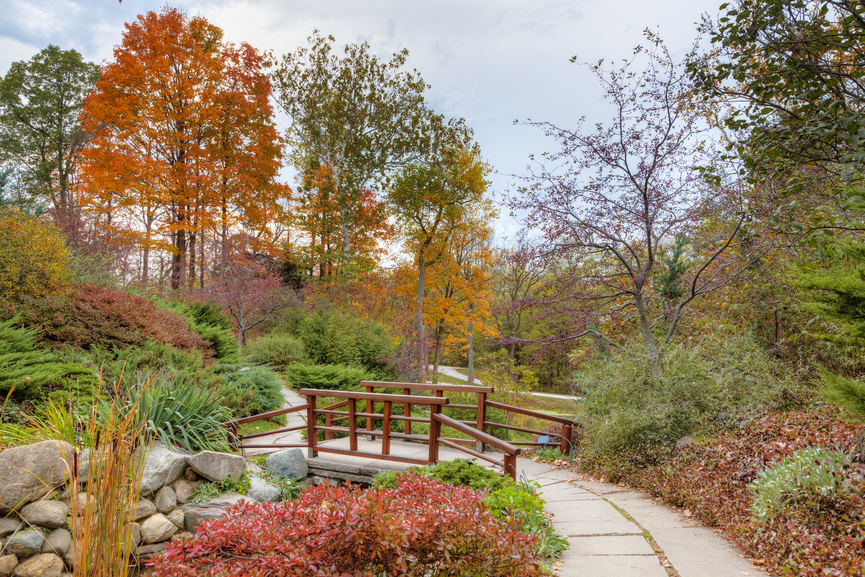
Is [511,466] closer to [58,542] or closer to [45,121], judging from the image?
[58,542]

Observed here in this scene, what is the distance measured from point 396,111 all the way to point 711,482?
17792 millimetres

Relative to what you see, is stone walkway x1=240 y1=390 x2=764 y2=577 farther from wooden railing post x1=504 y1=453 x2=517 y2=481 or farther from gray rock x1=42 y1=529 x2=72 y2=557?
gray rock x1=42 y1=529 x2=72 y2=557

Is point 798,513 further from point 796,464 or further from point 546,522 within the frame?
point 546,522

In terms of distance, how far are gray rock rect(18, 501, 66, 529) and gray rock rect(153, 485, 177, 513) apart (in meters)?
0.76

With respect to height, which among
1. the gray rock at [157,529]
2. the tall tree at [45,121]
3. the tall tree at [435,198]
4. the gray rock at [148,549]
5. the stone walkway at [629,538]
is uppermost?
the tall tree at [45,121]

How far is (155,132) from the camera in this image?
13.5 metres

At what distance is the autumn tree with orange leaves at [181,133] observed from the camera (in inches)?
507

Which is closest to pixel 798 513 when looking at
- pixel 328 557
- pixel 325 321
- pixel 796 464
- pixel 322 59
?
pixel 796 464

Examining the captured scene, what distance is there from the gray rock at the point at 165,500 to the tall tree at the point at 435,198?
1327 cm

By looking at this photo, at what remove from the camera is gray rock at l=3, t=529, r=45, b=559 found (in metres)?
3.46

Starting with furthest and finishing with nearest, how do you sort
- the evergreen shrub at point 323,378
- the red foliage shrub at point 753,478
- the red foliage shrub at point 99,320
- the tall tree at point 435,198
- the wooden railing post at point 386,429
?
the tall tree at point 435,198 → the evergreen shrub at point 323,378 → the red foliage shrub at point 99,320 → the wooden railing post at point 386,429 → the red foliage shrub at point 753,478

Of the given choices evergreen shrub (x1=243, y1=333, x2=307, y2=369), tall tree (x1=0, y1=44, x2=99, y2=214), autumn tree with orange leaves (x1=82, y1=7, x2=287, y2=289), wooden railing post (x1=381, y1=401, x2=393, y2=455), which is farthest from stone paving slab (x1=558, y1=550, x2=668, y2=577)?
tall tree (x1=0, y1=44, x2=99, y2=214)

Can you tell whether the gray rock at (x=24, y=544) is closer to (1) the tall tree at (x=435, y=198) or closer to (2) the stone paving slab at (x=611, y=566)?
(2) the stone paving slab at (x=611, y=566)

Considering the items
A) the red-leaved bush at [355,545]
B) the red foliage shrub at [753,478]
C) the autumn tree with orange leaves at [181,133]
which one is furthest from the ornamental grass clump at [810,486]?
the autumn tree with orange leaves at [181,133]
